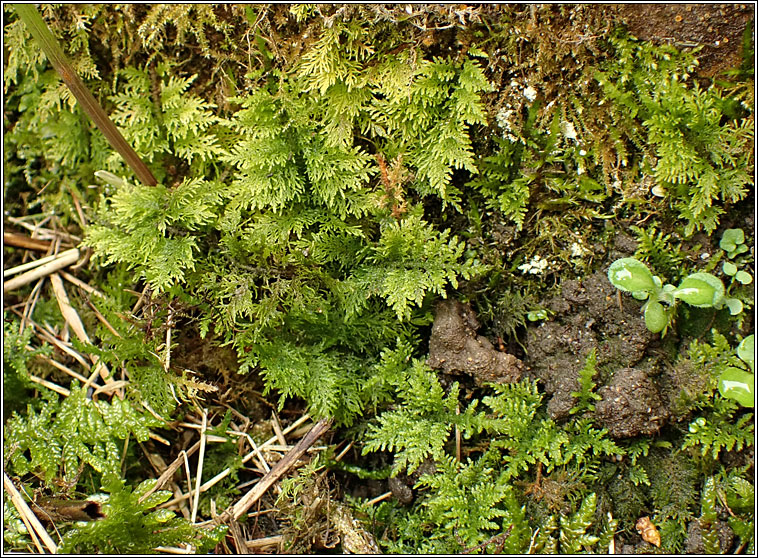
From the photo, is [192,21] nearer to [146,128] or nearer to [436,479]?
[146,128]

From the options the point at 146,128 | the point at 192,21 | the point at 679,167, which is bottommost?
the point at 679,167

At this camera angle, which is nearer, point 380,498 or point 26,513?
point 26,513

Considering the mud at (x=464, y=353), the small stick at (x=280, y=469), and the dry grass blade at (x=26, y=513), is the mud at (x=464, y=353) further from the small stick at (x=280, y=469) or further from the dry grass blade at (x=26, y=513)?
the dry grass blade at (x=26, y=513)

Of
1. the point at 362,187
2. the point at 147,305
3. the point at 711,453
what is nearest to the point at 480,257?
the point at 362,187

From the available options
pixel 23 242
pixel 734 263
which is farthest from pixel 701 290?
pixel 23 242

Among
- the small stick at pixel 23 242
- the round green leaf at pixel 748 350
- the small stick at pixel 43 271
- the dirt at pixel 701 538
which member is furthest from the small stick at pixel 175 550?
the round green leaf at pixel 748 350

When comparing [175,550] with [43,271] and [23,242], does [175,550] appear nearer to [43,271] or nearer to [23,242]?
[43,271]
